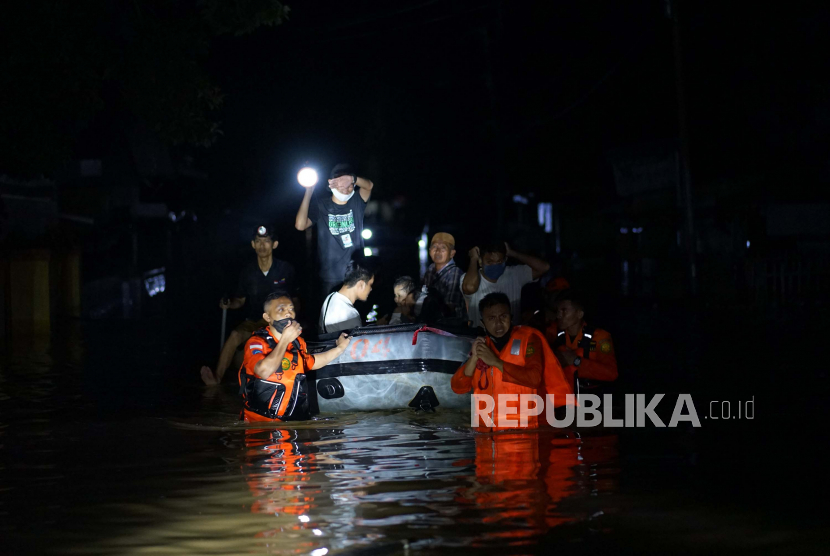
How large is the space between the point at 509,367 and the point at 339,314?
262 centimetres

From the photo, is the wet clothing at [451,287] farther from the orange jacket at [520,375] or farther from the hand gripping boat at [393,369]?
the orange jacket at [520,375]

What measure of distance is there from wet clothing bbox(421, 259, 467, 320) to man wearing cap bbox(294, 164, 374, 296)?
847mm

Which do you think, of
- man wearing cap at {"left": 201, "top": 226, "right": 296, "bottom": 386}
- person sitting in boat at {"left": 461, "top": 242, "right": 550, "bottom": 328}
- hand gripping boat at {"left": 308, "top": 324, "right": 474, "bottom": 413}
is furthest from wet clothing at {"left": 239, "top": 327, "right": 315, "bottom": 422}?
man wearing cap at {"left": 201, "top": 226, "right": 296, "bottom": 386}

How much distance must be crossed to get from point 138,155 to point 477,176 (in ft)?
70.4

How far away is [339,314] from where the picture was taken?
33.0 ft

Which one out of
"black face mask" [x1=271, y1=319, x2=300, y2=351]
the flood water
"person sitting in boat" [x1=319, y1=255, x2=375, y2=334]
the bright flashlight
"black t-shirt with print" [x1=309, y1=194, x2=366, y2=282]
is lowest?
the flood water

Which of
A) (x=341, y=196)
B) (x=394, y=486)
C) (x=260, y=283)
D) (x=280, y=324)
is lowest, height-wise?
(x=394, y=486)

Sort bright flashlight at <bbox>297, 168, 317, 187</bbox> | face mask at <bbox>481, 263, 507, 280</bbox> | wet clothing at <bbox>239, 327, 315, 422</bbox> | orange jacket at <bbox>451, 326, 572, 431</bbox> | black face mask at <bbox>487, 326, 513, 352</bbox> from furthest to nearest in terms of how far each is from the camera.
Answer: bright flashlight at <bbox>297, 168, 317, 187</bbox>
face mask at <bbox>481, 263, 507, 280</bbox>
wet clothing at <bbox>239, 327, 315, 422</bbox>
black face mask at <bbox>487, 326, 513, 352</bbox>
orange jacket at <bbox>451, 326, 572, 431</bbox>

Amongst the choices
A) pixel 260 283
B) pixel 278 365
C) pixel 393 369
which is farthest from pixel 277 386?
pixel 260 283

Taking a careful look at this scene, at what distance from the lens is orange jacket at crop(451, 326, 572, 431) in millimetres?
7930

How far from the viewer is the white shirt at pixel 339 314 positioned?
10.1 metres

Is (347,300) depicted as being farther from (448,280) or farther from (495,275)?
(495,275)

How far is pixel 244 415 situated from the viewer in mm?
9281

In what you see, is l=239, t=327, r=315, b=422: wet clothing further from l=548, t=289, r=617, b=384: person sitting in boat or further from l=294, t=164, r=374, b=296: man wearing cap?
l=548, t=289, r=617, b=384: person sitting in boat
